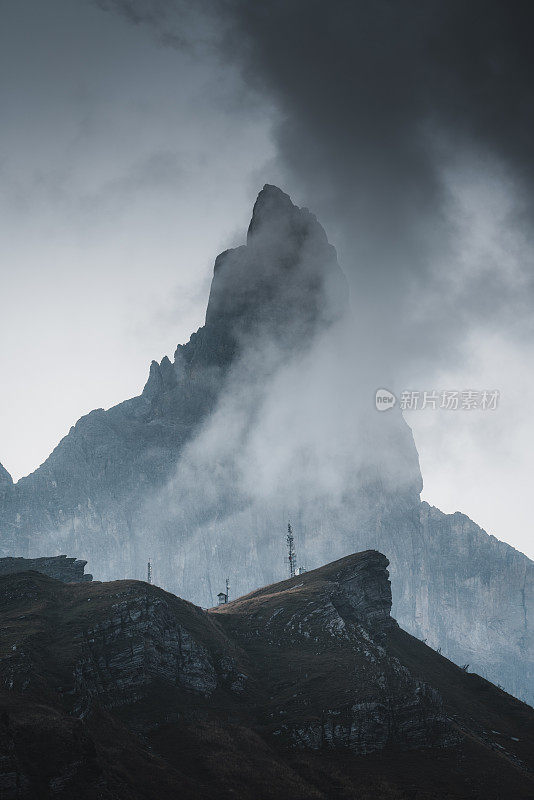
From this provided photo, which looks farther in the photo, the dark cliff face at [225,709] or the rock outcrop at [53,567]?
the rock outcrop at [53,567]

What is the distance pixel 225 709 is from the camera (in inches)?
4011

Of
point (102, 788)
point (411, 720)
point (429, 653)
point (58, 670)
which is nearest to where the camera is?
point (102, 788)

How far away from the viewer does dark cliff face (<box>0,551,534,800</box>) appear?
7156 centimetres

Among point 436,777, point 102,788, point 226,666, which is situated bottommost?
point 436,777

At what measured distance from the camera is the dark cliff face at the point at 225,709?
235ft

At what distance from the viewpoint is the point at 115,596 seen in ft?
382

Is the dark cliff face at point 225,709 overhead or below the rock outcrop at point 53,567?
below

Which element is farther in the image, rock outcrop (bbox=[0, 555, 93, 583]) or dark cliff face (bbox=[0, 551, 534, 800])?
rock outcrop (bbox=[0, 555, 93, 583])

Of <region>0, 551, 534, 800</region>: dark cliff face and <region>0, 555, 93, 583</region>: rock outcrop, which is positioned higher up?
<region>0, 555, 93, 583</region>: rock outcrop

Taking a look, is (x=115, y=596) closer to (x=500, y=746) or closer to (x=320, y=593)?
(x=320, y=593)

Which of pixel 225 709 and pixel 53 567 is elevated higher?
pixel 53 567

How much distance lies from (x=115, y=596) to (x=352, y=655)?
4680cm

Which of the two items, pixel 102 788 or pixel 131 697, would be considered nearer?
pixel 102 788

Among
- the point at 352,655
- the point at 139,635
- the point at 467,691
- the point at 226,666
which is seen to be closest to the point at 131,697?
the point at 139,635
